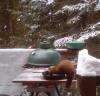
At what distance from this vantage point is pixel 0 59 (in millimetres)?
3451

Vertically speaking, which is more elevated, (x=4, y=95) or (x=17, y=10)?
(x=17, y=10)

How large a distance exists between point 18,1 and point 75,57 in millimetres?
4013

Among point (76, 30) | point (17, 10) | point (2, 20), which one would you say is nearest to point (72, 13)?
point (76, 30)

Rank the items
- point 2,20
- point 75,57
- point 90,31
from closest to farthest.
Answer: point 75,57, point 90,31, point 2,20

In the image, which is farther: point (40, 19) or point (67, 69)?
point (40, 19)

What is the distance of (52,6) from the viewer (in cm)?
593

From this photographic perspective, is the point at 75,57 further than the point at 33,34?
No

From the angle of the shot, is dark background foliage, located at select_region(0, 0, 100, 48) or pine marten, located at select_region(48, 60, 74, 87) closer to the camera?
pine marten, located at select_region(48, 60, 74, 87)

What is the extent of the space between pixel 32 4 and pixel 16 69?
2841 millimetres

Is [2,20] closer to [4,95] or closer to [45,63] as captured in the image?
[4,95]

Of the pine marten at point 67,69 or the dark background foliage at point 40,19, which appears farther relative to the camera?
the dark background foliage at point 40,19

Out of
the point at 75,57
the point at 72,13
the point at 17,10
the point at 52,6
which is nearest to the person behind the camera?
the point at 75,57

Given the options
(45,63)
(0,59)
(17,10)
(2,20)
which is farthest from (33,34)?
(45,63)

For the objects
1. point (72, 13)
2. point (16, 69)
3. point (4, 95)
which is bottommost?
point (4, 95)
